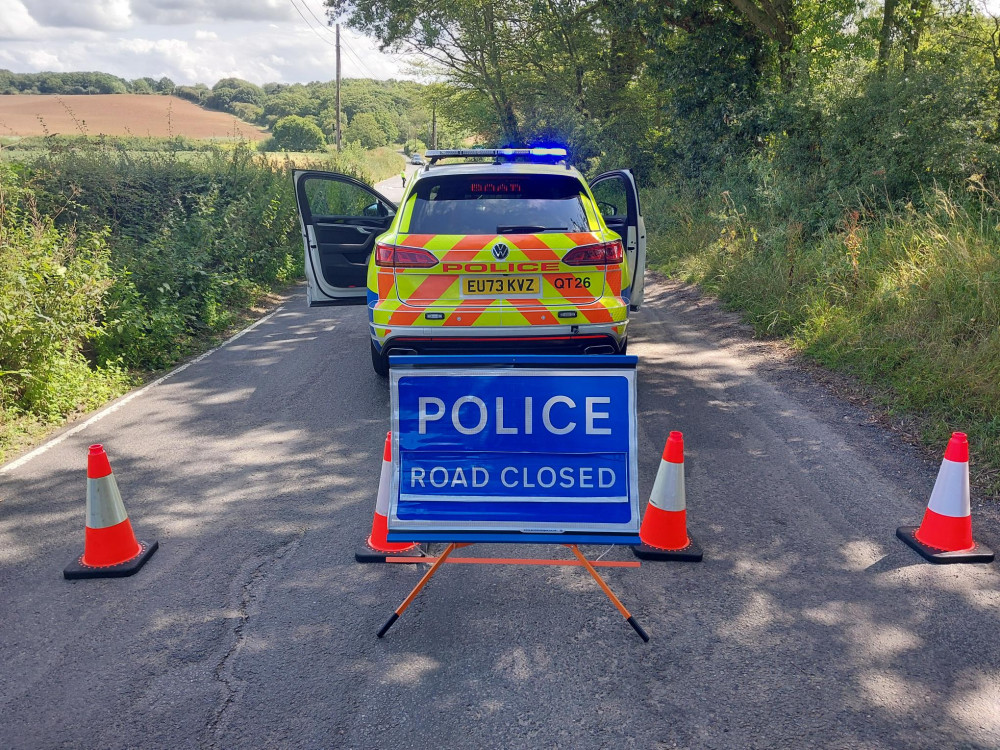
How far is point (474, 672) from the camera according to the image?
3.11 metres

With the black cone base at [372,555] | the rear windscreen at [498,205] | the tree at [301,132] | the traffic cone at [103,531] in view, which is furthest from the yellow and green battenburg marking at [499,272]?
the tree at [301,132]

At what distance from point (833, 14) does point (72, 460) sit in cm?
1528

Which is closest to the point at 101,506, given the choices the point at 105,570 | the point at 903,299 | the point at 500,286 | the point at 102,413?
the point at 105,570

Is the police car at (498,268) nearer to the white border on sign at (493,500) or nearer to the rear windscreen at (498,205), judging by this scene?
the rear windscreen at (498,205)

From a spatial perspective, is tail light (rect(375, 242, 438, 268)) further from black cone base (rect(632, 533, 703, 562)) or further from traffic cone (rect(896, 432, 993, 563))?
traffic cone (rect(896, 432, 993, 563))

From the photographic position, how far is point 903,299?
24.7ft

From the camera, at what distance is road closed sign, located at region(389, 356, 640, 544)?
3.48 meters

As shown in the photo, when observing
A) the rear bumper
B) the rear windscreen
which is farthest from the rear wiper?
the rear bumper

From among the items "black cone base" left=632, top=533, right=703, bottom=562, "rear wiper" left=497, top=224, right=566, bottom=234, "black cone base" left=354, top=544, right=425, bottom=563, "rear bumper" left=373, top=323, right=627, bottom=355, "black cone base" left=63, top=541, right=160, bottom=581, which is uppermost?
"rear wiper" left=497, top=224, right=566, bottom=234

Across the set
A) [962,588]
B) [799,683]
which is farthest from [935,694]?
[962,588]

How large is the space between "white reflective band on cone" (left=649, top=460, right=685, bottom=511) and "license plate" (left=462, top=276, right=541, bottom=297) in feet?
7.07

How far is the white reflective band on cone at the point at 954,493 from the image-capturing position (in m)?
4.07

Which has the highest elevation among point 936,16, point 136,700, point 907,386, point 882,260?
point 936,16

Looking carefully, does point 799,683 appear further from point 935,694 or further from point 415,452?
point 415,452
